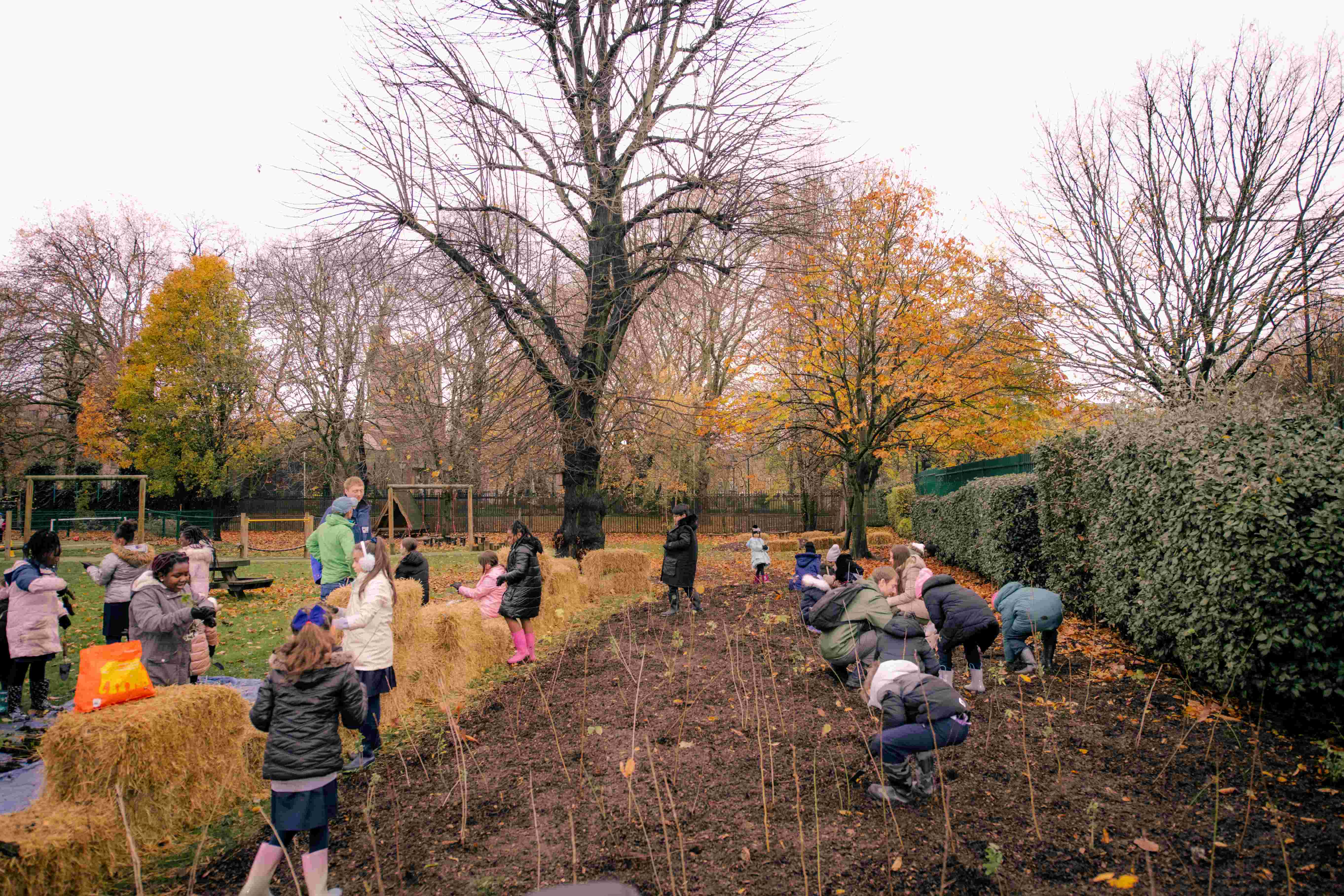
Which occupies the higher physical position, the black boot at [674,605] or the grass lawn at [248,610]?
the black boot at [674,605]

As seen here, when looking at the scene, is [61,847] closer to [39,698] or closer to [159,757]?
[159,757]

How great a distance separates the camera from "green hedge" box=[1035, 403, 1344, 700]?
15.4 ft

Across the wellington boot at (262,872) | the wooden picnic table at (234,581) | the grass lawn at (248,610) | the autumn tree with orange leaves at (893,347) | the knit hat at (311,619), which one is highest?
the autumn tree with orange leaves at (893,347)

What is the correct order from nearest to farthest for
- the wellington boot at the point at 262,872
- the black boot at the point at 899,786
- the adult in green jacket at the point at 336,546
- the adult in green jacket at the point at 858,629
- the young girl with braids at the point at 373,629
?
the wellington boot at the point at 262,872 → the black boot at the point at 899,786 → the young girl with braids at the point at 373,629 → the adult in green jacket at the point at 858,629 → the adult in green jacket at the point at 336,546

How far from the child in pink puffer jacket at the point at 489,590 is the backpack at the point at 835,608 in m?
3.84

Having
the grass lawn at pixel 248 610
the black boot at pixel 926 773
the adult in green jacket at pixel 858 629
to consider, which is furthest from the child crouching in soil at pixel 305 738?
the grass lawn at pixel 248 610

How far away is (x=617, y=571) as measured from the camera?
13266 millimetres

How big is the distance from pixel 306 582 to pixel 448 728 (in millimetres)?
11509

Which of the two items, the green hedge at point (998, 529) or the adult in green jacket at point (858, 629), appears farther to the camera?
the green hedge at point (998, 529)

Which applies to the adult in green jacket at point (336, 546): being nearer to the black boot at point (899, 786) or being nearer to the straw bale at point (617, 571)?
the black boot at point (899, 786)

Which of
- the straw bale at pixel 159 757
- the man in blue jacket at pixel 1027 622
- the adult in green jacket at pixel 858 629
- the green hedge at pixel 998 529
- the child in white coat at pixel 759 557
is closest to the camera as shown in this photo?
the straw bale at pixel 159 757

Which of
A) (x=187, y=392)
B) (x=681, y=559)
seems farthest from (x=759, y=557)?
(x=187, y=392)

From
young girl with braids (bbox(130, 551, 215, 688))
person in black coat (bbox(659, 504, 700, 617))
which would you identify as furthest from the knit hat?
person in black coat (bbox(659, 504, 700, 617))

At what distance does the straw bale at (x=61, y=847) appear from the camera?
3211mm
